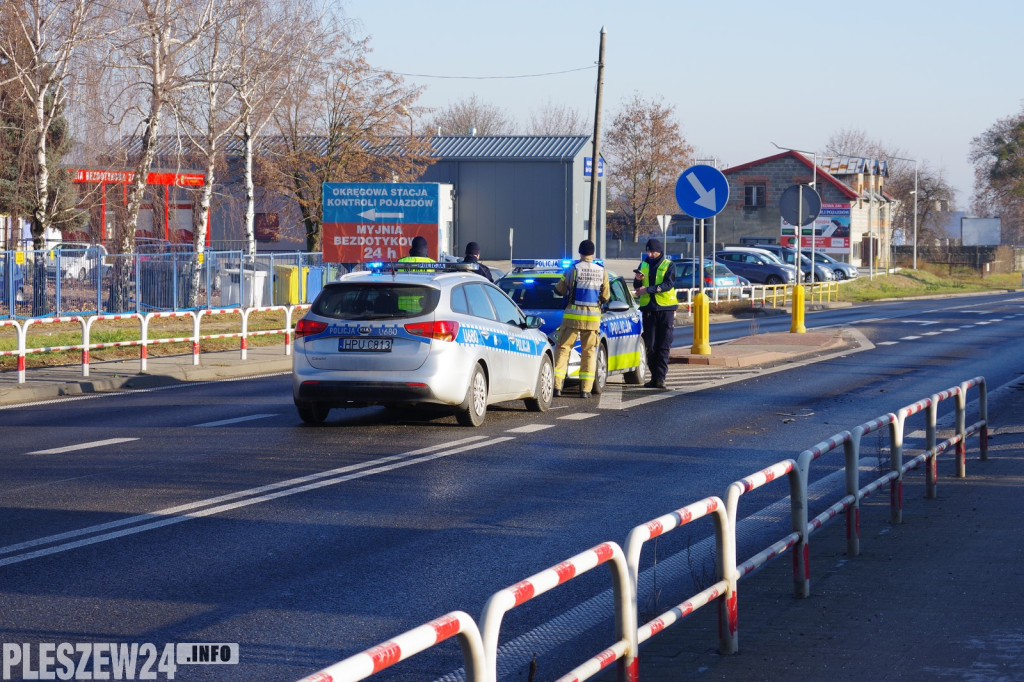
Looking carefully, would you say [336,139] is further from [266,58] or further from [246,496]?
[246,496]

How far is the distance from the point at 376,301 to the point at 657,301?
17.6ft

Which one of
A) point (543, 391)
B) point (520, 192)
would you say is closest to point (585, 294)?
point (543, 391)

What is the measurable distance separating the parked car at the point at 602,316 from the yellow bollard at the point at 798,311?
1002cm

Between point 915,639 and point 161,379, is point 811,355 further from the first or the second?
point 915,639

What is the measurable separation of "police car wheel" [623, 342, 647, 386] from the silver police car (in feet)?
15.5

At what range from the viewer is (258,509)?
29.5 ft

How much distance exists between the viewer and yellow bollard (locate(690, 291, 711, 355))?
20828mm

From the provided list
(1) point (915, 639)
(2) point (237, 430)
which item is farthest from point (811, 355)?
(1) point (915, 639)

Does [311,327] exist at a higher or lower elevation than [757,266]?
lower

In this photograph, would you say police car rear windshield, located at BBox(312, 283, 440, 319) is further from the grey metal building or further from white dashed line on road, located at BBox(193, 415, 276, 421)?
the grey metal building

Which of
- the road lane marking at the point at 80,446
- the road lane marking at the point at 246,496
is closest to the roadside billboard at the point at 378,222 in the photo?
the road lane marking at the point at 80,446

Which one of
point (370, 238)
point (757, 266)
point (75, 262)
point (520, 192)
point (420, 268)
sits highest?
point (520, 192)

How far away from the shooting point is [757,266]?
2226 inches

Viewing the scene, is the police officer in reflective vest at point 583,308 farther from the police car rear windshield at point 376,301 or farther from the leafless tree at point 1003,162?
the leafless tree at point 1003,162
